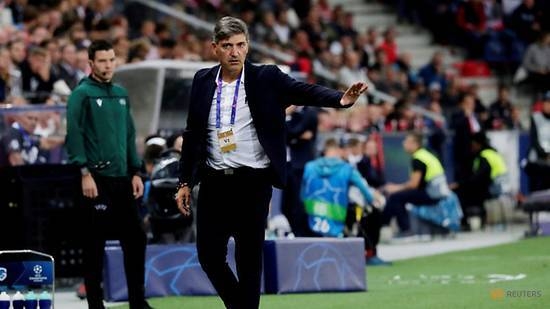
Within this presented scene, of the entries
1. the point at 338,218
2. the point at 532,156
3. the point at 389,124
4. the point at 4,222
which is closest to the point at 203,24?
the point at 389,124

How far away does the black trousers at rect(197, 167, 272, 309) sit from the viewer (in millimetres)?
10188

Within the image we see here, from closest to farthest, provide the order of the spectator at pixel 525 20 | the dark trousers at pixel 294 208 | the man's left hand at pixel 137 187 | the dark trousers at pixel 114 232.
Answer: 1. the dark trousers at pixel 114 232
2. the man's left hand at pixel 137 187
3. the dark trousers at pixel 294 208
4. the spectator at pixel 525 20

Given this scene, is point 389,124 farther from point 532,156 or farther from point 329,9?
point 329,9

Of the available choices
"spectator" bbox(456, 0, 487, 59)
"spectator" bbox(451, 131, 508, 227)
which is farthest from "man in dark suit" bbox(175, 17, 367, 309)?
"spectator" bbox(456, 0, 487, 59)

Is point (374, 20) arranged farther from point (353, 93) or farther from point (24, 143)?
point (353, 93)

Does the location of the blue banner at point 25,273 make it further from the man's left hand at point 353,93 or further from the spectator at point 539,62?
the spectator at point 539,62

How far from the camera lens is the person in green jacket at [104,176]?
12289 millimetres

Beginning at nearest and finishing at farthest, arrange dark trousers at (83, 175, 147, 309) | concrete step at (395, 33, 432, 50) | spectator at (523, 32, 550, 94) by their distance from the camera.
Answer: dark trousers at (83, 175, 147, 309)
spectator at (523, 32, 550, 94)
concrete step at (395, 33, 432, 50)

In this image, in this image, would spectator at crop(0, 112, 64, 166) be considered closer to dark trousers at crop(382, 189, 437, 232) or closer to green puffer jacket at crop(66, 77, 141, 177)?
green puffer jacket at crop(66, 77, 141, 177)

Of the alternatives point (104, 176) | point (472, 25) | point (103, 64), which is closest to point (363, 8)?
point (472, 25)

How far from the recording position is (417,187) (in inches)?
861

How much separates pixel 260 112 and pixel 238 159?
0.33 meters
